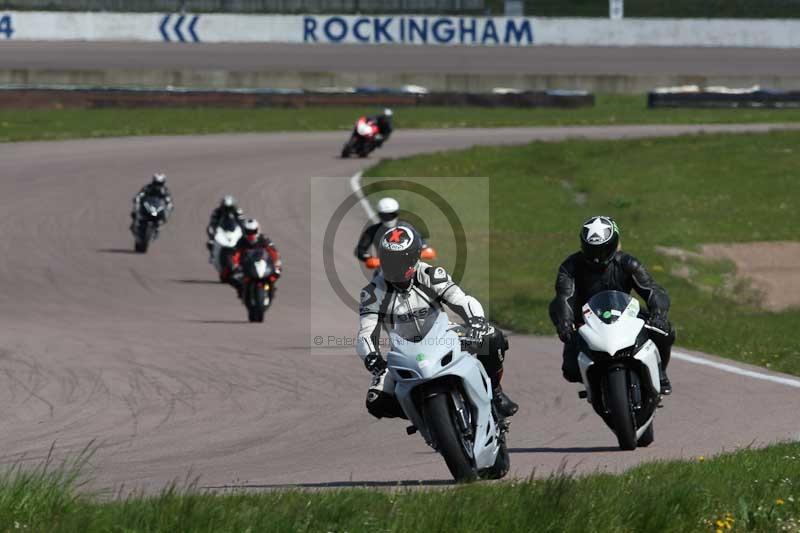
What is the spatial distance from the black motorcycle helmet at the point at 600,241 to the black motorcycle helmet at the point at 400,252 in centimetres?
219

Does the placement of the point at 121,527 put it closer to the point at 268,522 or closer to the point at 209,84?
the point at 268,522

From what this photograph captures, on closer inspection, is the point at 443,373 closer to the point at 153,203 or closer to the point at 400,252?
the point at 400,252

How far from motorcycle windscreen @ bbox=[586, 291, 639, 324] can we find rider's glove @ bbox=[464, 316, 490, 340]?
5.32 ft

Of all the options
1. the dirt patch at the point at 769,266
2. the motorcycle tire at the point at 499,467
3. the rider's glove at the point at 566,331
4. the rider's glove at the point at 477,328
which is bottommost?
the dirt patch at the point at 769,266

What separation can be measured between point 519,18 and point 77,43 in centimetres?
1880

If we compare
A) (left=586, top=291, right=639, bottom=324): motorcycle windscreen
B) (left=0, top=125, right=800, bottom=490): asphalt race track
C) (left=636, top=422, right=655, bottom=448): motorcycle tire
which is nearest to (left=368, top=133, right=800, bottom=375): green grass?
(left=0, top=125, right=800, bottom=490): asphalt race track

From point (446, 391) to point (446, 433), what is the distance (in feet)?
0.79

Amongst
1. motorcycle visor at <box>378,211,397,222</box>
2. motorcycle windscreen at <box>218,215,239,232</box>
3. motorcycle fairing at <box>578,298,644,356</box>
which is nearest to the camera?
motorcycle fairing at <box>578,298,644,356</box>

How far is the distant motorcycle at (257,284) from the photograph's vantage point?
19.5 m

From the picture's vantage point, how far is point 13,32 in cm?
6059

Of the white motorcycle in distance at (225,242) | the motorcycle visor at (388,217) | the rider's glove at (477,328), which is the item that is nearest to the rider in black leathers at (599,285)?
the rider's glove at (477,328)

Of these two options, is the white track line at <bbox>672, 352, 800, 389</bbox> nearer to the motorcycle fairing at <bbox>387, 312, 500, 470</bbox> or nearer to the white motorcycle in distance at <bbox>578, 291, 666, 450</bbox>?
the white motorcycle in distance at <bbox>578, 291, 666, 450</bbox>

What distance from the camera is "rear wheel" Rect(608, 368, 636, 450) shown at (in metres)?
10.0

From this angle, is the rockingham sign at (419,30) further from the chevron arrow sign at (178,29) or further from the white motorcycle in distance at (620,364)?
the white motorcycle in distance at (620,364)
